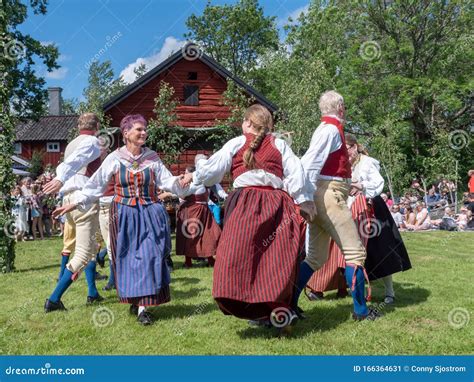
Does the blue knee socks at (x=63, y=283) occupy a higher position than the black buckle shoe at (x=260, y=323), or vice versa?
the blue knee socks at (x=63, y=283)

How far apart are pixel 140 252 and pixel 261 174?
1345 mm

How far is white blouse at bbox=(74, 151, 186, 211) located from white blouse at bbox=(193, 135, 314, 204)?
72 centimetres

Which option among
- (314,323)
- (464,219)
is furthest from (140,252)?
(464,219)

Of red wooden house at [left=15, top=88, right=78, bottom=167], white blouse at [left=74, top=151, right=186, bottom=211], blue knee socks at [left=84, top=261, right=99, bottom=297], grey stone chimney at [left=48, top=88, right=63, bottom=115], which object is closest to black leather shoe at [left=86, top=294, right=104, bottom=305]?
blue knee socks at [left=84, top=261, right=99, bottom=297]

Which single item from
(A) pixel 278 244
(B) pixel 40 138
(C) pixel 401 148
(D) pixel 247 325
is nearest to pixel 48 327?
(D) pixel 247 325

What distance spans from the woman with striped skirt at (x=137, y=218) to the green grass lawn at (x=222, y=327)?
0.33 m

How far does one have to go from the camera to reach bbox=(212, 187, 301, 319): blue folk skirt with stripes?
13.5 feet

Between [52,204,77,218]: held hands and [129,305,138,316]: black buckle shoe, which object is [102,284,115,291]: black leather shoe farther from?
[52,204,77,218]: held hands

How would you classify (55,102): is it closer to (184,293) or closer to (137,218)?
(184,293)

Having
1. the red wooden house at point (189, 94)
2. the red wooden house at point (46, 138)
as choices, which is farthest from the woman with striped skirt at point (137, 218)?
the red wooden house at point (46, 138)

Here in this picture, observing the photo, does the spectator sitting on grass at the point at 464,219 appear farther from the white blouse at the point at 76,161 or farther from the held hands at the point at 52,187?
the held hands at the point at 52,187

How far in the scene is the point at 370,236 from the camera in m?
5.55

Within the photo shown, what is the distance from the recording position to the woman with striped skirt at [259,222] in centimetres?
412

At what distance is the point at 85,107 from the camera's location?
21.6 metres
